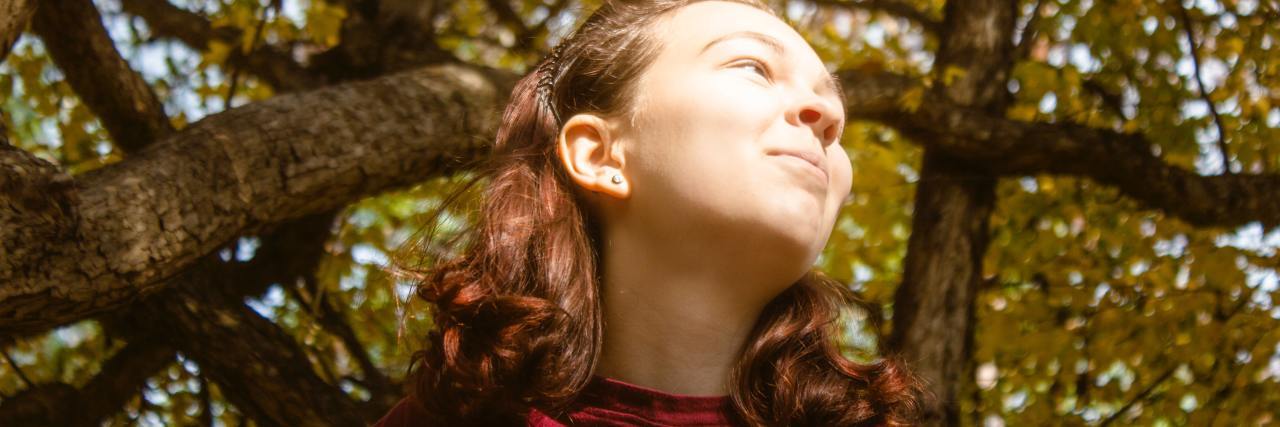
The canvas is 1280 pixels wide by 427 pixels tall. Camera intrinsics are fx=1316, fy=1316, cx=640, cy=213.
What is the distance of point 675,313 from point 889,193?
2193 mm

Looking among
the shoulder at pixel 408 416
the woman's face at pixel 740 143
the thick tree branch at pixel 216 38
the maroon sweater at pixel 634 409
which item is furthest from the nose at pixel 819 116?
the thick tree branch at pixel 216 38

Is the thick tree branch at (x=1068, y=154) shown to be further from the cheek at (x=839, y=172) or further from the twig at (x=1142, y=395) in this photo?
the cheek at (x=839, y=172)

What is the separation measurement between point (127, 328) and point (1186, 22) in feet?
8.15

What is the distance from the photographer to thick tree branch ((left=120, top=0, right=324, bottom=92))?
3322 millimetres

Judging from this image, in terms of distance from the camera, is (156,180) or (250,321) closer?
(156,180)

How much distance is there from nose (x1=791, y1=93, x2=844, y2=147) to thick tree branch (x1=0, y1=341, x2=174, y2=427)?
183 centimetres

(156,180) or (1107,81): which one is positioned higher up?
(156,180)

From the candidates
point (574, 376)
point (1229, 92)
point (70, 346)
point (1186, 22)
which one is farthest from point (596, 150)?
point (70, 346)

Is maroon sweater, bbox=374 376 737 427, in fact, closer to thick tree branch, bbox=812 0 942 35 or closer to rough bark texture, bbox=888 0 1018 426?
rough bark texture, bbox=888 0 1018 426

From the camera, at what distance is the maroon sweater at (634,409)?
1.60 metres

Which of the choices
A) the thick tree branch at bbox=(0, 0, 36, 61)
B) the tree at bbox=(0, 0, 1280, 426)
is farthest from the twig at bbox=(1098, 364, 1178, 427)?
the thick tree branch at bbox=(0, 0, 36, 61)

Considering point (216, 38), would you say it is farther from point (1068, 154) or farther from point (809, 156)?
point (809, 156)

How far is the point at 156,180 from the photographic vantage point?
2.12 meters

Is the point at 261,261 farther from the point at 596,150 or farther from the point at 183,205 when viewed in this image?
the point at 596,150
